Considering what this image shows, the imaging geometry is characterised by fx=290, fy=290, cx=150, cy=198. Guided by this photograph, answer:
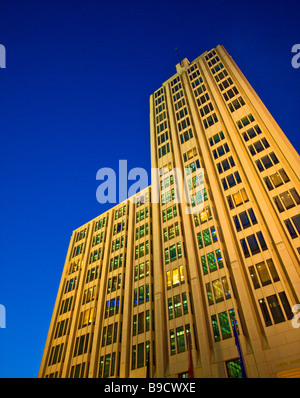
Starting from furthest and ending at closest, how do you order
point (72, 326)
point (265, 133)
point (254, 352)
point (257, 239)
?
point (72, 326), point (265, 133), point (257, 239), point (254, 352)

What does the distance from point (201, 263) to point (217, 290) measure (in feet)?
14.9

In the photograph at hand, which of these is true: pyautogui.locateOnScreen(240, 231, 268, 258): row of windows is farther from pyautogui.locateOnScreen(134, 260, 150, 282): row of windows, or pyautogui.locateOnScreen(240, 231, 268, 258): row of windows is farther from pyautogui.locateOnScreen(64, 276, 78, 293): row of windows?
pyautogui.locateOnScreen(64, 276, 78, 293): row of windows

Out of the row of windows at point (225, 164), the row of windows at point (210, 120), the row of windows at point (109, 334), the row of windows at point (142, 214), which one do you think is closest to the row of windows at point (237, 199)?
the row of windows at point (225, 164)

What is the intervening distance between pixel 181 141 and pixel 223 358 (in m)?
38.8

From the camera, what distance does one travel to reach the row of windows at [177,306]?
38.1 metres

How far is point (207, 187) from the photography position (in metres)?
45.6

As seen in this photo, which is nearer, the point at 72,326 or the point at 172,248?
the point at 172,248

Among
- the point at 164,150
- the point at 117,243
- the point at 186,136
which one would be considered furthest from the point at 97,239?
the point at 186,136

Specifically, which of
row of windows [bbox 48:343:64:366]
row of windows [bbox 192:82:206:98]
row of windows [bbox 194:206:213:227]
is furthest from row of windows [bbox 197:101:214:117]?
row of windows [bbox 48:343:64:366]

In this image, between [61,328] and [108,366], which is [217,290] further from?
[61,328]

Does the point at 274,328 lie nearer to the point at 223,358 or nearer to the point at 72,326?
the point at 223,358

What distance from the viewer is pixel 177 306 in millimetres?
39000

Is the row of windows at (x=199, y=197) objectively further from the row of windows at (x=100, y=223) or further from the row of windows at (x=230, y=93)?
the row of windows at (x=100, y=223)
